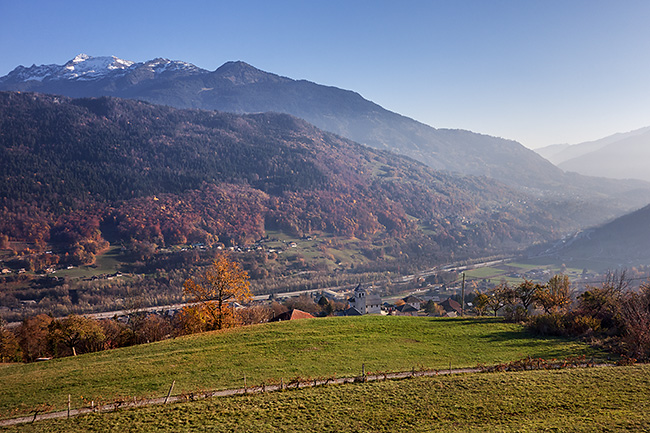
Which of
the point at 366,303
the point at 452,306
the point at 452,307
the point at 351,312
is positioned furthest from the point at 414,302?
the point at 351,312

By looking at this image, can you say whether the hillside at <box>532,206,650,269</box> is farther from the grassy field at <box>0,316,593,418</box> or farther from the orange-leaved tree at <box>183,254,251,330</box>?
the orange-leaved tree at <box>183,254,251,330</box>

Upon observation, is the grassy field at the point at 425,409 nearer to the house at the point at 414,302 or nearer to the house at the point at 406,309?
the house at the point at 406,309

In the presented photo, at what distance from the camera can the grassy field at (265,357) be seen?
74.5ft

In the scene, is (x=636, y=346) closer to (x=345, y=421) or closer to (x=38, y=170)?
(x=345, y=421)

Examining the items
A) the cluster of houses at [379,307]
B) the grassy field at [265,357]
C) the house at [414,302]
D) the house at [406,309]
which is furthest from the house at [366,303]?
the grassy field at [265,357]

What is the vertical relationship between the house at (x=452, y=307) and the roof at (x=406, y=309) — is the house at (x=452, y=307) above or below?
above

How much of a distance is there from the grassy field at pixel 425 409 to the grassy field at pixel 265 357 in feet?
10.8

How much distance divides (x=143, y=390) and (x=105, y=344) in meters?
20.6

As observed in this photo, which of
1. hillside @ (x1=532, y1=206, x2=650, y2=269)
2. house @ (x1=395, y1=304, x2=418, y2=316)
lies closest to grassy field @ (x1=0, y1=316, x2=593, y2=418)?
house @ (x1=395, y1=304, x2=418, y2=316)

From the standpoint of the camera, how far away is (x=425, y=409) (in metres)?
18.6

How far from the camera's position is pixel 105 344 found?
38.7 m

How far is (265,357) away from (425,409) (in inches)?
529

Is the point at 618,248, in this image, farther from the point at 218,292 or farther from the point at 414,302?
the point at 218,292

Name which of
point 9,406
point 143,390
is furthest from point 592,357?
point 9,406
